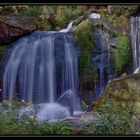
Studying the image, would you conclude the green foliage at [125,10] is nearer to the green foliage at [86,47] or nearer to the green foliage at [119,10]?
the green foliage at [119,10]

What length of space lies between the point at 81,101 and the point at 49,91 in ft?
1.30

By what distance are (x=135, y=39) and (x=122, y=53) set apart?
0.23 metres

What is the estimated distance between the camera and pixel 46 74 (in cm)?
555

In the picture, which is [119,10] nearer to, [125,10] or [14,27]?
[125,10]

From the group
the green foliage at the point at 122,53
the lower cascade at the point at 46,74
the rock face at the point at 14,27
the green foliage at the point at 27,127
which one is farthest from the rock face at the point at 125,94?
the rock face at the point at 14,27

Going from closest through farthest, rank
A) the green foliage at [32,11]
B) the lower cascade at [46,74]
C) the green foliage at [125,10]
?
the green foliage at [125,10] → the green foliage at [32,11] → the lower cascade at [46,74]

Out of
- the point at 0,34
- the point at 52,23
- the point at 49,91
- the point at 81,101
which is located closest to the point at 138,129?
the point at 81,101

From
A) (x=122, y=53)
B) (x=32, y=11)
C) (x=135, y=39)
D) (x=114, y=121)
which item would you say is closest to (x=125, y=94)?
(x=114, y=121)

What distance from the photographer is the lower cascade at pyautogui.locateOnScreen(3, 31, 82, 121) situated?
215 inches

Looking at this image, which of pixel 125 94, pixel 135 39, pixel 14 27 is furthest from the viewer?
pixel 14 27

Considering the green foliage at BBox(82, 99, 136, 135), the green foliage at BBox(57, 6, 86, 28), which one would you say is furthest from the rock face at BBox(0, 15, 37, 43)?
the green foliage at BBox(82, 99, 136, 135)

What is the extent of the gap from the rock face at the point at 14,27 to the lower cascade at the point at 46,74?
0.27 feet

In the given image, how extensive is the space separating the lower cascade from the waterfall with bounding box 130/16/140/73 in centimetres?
70

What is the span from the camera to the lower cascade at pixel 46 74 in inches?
215
